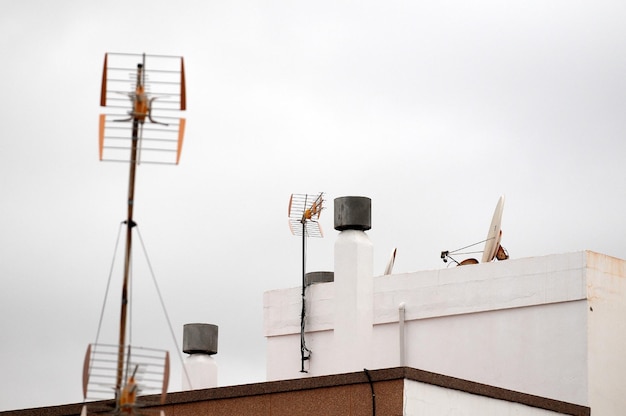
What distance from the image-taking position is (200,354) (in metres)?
41.8

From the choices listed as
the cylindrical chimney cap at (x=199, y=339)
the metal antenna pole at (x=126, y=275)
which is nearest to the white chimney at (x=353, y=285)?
the cylindrical chimney cap at (x=199, y=339)

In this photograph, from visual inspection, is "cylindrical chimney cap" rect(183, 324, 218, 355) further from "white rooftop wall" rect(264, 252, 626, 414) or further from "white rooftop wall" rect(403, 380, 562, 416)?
"white rooftop wall" rect(403, 380, 562, 416)

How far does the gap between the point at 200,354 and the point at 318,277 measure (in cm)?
385

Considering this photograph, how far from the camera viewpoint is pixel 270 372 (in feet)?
143

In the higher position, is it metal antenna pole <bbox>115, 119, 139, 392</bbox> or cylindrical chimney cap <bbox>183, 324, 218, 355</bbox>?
metal antenna pole <bbox>115, 119, 139, 392</bbox>

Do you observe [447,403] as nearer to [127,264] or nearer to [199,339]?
[127,264]

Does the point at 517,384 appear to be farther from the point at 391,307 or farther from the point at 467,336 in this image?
the point at 391,307

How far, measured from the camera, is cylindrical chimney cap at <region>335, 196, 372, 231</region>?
3503cm

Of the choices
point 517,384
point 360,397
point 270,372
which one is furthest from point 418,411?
point 270,372

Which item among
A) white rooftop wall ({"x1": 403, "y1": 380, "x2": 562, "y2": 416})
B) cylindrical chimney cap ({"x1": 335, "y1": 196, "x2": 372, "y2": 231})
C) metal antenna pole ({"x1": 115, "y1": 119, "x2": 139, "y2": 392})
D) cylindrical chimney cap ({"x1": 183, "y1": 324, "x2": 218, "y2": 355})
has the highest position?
cylindrical chimney cap ({"x1": 335, "y1": 196, "x2": 372, "y2": 231})

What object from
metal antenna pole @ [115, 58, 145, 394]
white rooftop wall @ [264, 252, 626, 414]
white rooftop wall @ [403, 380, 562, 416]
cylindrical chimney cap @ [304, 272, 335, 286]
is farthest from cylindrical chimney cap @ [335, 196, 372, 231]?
metal antenna pole @ [115, 58, 145, 394]

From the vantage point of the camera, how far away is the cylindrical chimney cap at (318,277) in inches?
1670

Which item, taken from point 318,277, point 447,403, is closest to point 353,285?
point 447,403

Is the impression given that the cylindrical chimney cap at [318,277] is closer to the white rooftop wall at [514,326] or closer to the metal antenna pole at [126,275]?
the white rooftop wall at [514,326]
